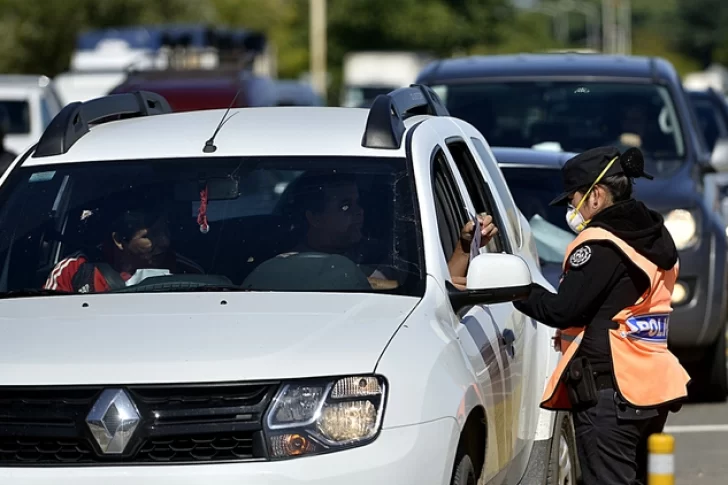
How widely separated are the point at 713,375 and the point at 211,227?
553 centimetres

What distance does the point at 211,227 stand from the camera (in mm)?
5426

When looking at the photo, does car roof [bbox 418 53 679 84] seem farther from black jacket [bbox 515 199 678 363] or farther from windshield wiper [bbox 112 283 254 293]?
windshield wiper [bbox 112 283 254 293]

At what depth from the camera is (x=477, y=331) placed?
5234 mm

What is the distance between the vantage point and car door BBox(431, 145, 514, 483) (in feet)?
16.6

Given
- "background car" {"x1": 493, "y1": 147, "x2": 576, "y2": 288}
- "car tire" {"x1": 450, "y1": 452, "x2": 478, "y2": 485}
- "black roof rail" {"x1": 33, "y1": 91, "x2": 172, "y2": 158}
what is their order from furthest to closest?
"background car" {"x1": 493, "y1": 147, "x2": 576, "y2": 288}, "black roof rail" {"x1": 33, "y1": 91, "x2": 172, "y2": 158}, "car tire" {"x1": 450, "y1": 452, "x2": 478, "y2": 485}

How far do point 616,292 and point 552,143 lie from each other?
17.1 ft

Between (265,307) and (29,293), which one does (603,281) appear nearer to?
(265,307)

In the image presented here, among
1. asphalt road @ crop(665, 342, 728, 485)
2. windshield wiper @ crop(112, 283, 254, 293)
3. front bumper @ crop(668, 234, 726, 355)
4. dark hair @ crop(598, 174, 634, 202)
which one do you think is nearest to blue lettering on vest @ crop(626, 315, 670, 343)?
dark hair @ crop(598, 174, 634, 202)

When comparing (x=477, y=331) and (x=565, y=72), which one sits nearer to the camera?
(x=477, y=331)

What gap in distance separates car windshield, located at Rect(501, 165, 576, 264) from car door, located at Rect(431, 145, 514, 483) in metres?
2.60

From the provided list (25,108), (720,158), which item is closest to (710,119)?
(720,158)

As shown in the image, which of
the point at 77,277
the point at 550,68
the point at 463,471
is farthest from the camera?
the point at 550,68

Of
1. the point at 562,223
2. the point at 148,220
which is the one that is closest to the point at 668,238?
the point at 148,220

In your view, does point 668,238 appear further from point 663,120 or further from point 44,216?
point 663,120
